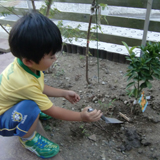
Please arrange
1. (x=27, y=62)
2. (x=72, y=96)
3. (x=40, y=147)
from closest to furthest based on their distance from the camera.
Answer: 1. (x=27, y=62)
2. (x=40, y=147)
3. (x=72, y=96)

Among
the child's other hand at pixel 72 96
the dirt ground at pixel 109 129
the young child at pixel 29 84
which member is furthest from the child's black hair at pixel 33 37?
the dirt ground at pixel 109 129

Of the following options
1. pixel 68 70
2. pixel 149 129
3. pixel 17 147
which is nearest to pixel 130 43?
pixel 68 70

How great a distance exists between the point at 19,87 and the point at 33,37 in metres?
0.34

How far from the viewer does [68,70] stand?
8.98ft

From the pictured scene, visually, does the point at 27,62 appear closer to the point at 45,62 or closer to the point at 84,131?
the point at 45,62

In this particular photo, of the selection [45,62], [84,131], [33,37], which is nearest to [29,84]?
[45,62]

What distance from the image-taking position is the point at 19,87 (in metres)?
1.11

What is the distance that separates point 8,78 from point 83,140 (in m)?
0.89

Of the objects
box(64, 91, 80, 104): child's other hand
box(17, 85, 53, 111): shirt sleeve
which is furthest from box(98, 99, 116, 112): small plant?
box(17, 85, 53, 111): shirt sleeve

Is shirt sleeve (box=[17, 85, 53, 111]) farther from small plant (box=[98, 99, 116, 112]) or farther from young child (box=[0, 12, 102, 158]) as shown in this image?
small plant (box=[98, 99, 116, 112])

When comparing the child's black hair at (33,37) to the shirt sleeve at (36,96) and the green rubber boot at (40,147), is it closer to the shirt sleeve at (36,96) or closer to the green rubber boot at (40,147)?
the shirt sleeve at (36,96)

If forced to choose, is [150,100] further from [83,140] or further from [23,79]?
[23,79]

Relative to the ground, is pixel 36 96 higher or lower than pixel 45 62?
lower

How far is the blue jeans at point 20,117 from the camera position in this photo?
1.15 meters
